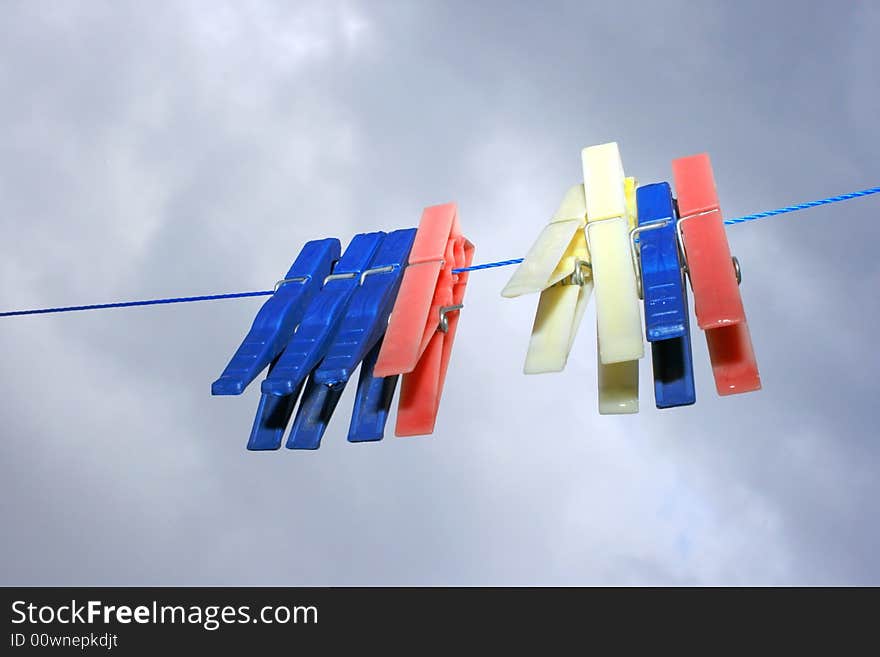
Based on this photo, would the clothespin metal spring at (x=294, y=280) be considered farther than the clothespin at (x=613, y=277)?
Yes

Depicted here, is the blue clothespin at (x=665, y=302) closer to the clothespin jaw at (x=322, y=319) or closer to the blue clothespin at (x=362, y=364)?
the blue clothespin at (x=362, y=364)

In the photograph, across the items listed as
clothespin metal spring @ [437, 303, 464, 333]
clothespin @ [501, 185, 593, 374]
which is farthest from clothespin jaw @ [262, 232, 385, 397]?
clothespin @ [501, 185, 593, 374]

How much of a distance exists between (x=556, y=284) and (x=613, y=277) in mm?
195

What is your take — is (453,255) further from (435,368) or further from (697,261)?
(697,261)

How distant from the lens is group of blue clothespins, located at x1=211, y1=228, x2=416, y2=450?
2.05m

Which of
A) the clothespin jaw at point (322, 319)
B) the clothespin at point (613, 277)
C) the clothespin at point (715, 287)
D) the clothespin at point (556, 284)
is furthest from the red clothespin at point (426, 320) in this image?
the clothespin at point (715, 287)

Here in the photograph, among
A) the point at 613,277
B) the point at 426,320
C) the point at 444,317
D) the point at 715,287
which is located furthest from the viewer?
the point at 444,317

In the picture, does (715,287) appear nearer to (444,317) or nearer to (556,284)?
(556,284)

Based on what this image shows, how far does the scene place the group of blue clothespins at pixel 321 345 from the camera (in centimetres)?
205

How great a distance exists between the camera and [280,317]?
2.28 m

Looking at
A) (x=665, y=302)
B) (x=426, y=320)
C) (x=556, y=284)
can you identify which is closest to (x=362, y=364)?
(x=426, y=320)

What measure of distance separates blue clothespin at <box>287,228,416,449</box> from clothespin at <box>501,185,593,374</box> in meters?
0.40

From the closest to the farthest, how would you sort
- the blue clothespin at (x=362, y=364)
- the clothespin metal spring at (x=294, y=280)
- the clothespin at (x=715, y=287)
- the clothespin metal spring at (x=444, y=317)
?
the clothespin at (x=715, y=287)
the blue clothespin at (x=362, y=364)
the clothespin metal spring at (x=444, y=317)
the clothespin metal spring at (x=294, y=280)

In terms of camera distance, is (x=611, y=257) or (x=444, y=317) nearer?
(x=611, y=257)
